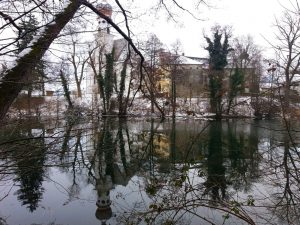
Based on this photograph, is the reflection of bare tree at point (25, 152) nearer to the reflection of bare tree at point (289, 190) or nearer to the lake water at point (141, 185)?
the lake water at point (141, 185)

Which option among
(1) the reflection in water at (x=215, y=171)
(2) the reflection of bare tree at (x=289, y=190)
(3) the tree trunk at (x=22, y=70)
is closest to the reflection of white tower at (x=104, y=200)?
(1) the reflection in water at (x=215, y=171)

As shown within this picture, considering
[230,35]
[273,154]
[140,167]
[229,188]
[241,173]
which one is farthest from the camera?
[230,35]

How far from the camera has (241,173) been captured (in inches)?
401

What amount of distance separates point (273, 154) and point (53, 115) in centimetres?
557

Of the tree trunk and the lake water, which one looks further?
the lake water

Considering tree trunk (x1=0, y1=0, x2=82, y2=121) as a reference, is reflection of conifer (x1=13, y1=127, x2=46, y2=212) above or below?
below

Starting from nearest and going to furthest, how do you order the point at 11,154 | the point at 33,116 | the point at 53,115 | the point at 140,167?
the point at 11,154, the point at 33,116, the point at 53,115, the point at 140,167

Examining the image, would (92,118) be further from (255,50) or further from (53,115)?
(255,50)

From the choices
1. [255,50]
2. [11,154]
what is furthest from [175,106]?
[255,50]

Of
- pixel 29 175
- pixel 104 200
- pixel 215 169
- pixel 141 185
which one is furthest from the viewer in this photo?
pixel 215 169

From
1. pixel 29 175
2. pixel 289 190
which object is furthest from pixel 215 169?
pixel 289 190

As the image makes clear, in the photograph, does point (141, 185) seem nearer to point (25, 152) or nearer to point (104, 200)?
point (104, 200)

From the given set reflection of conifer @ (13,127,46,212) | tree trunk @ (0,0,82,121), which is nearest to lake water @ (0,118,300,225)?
reflection of conifer @ (13,127,46,212)

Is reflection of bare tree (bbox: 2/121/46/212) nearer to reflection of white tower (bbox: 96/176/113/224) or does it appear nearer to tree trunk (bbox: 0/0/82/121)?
tree trunk (bbox: 0/0/82/121)
